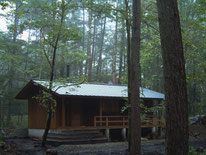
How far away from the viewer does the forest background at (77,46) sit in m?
11.4

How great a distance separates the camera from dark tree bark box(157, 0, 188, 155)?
433 centimetres

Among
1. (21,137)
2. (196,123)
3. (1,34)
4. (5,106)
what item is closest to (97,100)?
(21,137)

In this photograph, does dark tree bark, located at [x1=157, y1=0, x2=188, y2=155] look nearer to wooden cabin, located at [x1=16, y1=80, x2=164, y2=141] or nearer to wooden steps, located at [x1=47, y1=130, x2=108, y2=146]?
wooden steps, located at [x1=47, y1=130, x2=108, y2=146]

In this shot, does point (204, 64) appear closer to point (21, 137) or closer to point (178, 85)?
point (178, 85)

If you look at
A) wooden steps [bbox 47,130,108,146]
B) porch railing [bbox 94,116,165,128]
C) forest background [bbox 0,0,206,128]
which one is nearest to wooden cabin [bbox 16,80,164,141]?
Result: porch railing [bbox 94,116,165,128]

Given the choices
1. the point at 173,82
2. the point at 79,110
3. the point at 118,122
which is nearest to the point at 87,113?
the point at 79,110

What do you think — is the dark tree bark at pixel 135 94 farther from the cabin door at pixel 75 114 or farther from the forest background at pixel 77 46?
the cabin door at pixel 75 114

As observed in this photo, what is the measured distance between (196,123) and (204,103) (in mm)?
4931

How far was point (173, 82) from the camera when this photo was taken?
4430mm

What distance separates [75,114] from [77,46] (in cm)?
2166

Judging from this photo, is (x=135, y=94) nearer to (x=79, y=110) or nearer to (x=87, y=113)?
(x=79, y=110)

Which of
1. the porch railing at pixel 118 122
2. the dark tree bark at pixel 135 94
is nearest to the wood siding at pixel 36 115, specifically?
the porch railing at pixel 118 122

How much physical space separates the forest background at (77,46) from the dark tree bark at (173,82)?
417 centimetres

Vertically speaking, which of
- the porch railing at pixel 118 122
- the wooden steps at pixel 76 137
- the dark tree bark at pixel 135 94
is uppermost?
the dark tree bark at pixel 135 94
